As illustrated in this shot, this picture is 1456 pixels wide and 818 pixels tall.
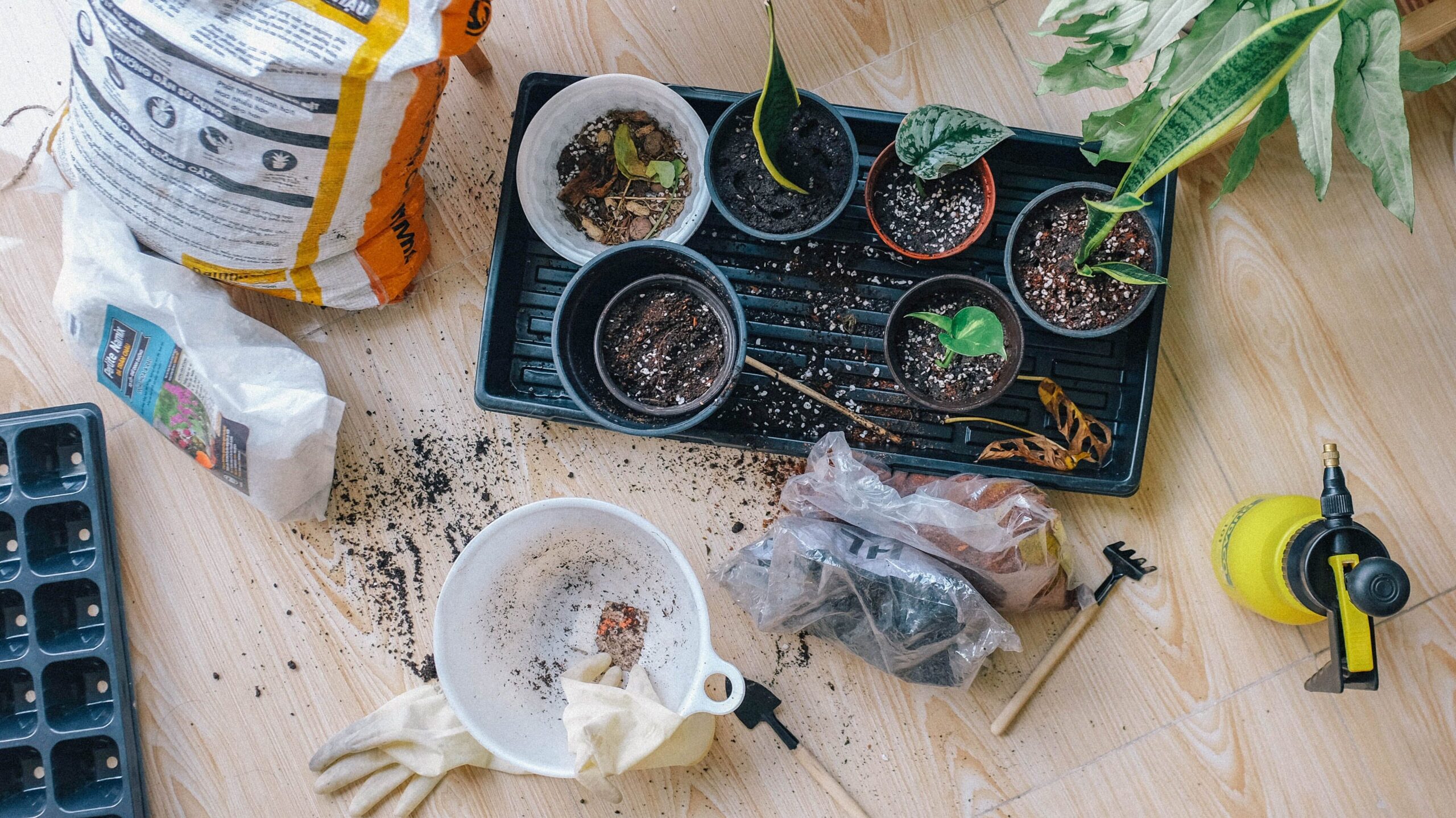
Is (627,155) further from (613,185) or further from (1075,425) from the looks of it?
(1075,425)

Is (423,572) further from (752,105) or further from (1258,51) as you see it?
(1258,51)

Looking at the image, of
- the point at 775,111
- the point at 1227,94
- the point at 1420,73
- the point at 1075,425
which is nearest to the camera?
the point at 1227,94

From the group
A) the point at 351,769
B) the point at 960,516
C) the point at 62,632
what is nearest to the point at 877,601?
the point at 960,516

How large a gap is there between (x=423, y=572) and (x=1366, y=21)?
42.8 inches

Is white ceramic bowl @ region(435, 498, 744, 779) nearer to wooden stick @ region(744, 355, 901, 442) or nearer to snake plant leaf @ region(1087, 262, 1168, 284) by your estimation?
wooden stick @ region(744, 355, 901, 442)

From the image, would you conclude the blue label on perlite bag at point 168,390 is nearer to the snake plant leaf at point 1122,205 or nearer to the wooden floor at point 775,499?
the wooden floor at point 775,499

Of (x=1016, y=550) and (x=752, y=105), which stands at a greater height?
(x=752, y=105)

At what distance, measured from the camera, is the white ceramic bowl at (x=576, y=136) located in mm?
987

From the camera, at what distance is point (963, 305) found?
96 centimetres

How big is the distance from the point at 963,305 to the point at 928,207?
119 millimetres

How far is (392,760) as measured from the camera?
3.37 ft

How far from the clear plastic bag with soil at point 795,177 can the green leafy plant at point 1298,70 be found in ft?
0.84

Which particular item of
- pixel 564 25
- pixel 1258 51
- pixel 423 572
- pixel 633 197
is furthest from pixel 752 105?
pixel 423 572

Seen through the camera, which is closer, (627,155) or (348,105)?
(348,105)
